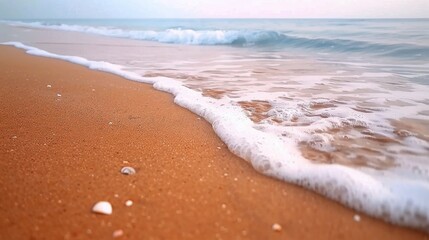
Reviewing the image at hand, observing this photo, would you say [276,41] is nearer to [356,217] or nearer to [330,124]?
[330,124]

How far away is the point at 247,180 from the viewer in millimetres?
1747

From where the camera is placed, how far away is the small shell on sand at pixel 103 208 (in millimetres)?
1388

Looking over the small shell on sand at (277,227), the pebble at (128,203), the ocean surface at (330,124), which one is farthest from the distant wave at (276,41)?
the pebble at (128,203)

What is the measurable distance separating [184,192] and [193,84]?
2.88 meters

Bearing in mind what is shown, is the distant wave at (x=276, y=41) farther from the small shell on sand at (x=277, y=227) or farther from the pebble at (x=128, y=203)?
the pebble at (x=128, y=203)

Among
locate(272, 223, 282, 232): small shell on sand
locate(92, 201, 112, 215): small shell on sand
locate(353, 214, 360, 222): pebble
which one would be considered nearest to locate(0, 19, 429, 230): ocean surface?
locate(353, 214, 360, 222): pebble

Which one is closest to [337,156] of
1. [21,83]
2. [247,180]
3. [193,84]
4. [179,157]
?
[247,180]

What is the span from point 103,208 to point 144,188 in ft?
0.85

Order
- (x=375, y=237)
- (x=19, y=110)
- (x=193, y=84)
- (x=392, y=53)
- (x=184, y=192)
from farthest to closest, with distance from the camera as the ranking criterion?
(x=392, y=53) < (x=193, y=84) < (x=19, y=110) < (x=184, y=192) < (x=375, y=237)

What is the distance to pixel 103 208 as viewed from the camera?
140 cm

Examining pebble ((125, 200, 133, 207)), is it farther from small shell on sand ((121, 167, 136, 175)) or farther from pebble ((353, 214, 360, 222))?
pebble ((353, 214, 360, 222))

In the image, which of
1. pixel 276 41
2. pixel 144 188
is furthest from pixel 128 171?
pixel 276 41

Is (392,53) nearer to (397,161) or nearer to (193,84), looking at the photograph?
(193,84)

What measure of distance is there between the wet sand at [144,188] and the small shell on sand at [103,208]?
3 centimetres
